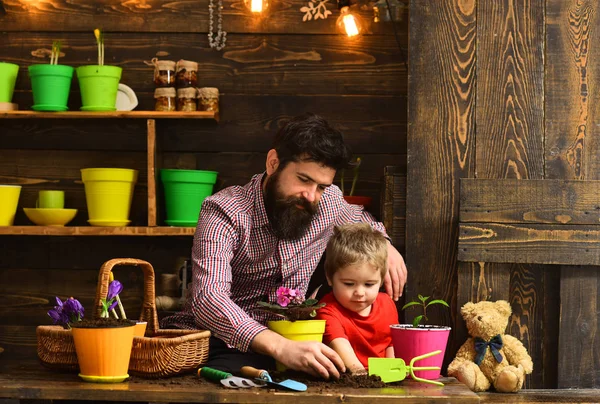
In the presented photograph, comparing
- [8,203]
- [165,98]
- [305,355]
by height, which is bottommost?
[305,355]

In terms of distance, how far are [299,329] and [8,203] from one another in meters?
1.79

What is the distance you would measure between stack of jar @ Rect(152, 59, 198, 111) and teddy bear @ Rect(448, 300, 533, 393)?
1.54 metres

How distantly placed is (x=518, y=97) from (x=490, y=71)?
0.42ft

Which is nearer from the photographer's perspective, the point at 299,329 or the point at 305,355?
the point at 305,355

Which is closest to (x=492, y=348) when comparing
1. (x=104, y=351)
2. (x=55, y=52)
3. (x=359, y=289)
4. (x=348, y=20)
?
(x=359, y=289)

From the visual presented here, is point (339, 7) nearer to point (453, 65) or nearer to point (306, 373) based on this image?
point (453, 65)

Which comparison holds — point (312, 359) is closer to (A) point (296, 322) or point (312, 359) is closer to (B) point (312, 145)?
(A) point (296, 322)

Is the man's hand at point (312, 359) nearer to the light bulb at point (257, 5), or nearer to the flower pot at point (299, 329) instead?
the flower pot at point (299, 329)

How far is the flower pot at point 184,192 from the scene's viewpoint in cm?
342

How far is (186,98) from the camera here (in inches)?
137

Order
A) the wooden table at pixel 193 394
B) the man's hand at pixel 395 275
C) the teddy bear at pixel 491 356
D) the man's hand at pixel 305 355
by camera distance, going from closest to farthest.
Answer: the wooden table at pixel 193 394, the man's hand at pixel 305 355, the teddy bear at pixel 491 356, the man's hand at pixel 395 275

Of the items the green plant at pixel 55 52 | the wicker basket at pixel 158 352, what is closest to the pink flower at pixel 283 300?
the wicker basket at pixel 158 352

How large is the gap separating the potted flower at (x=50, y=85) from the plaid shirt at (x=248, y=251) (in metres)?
1.08

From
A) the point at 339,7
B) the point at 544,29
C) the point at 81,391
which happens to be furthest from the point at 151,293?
the point at 339,7
